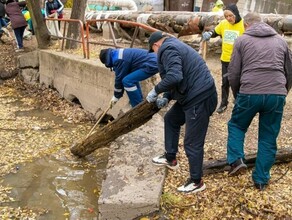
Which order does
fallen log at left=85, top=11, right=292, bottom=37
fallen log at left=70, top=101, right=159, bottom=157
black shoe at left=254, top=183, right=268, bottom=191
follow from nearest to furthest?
black shoe at left=254, top=183, right=268, bottom=191 < fallen log at left=70, top=101, right=159, bottom=157 < fallen log at left=85, top=11, right=292, bottom=37

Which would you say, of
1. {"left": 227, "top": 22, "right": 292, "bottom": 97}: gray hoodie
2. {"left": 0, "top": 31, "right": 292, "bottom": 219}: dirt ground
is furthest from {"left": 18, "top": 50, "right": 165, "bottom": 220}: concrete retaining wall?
{"left": 227, "top": 22, "right": 292, "bottom": 97}: gray hoodie

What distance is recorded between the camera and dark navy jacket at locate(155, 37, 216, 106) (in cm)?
373

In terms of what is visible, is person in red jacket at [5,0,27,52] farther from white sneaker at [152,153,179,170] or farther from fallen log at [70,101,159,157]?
white sneaker at [152,153,179,170]

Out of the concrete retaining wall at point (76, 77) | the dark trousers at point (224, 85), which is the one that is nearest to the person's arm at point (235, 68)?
the dark trousers at point (224, 85)

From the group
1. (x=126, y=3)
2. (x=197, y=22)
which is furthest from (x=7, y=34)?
(x=197, y=22)

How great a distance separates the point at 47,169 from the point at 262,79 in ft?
12.2

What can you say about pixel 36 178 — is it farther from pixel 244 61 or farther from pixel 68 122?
pixel 244 61

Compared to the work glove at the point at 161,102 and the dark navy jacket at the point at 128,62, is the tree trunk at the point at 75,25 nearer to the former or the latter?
the dark navy jacket at the point at 128,62

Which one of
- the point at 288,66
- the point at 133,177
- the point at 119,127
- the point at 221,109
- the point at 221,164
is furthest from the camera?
the point at 221,109

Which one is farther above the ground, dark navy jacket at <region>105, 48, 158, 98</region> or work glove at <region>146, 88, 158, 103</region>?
work glove at <region>146, 88, 158, 103</region>

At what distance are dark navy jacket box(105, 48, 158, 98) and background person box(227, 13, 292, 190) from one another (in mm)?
2218

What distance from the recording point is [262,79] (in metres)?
3.69

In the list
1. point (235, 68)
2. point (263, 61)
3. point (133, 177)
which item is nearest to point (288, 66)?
point (263, 61)

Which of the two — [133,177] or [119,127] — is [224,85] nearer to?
[119,127]
